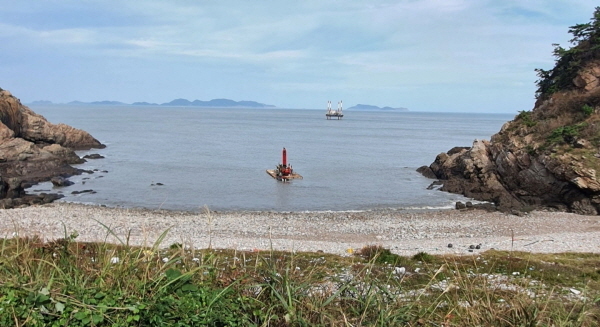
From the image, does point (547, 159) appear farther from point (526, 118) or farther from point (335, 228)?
point (335, 228)

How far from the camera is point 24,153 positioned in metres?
43.4

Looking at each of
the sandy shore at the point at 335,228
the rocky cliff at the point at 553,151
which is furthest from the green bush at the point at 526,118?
the sandy shore at the point at 335,228

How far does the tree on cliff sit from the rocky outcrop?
3.54ft

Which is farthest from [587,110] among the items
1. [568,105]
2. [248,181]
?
[248,181]

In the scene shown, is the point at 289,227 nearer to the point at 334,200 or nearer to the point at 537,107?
the point at 334,200

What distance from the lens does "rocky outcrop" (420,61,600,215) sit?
2911cm

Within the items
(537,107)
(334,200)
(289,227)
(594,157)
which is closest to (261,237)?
(289,227)

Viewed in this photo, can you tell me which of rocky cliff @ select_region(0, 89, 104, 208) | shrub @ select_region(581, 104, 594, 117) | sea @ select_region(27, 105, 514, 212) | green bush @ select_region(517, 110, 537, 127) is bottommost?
sea @ select_region(27, 105, 514, 212)

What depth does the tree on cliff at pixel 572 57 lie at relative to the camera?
37344 millimetres

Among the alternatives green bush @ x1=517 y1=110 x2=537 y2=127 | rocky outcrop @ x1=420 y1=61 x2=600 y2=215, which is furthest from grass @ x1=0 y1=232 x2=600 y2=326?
green bush @ x1=517 y1=110 x2=537 y2=127

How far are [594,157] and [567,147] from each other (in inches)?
73.8

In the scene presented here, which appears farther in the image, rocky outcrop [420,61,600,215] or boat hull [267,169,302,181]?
boat hull [267,169,302,181]

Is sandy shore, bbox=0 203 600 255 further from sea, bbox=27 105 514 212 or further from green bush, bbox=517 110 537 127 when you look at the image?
green bush, bbox=517 110 537 127

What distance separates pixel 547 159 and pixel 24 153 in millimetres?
41450
